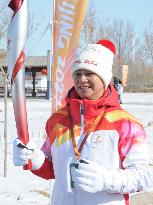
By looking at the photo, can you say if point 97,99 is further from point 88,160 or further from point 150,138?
point 150,138

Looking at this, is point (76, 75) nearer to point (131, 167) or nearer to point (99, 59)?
point (99, 59)

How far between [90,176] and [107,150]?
0.62 ft

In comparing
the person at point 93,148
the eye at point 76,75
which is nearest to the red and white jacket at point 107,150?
the person at point 93,148

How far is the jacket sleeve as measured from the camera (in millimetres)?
2119

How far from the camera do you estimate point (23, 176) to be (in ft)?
19.1

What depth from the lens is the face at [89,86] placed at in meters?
2.30

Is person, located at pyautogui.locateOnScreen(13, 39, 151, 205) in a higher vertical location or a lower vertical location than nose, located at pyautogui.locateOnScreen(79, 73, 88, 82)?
lower

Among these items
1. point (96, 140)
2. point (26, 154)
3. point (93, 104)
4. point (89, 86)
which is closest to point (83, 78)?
point (89, 86)

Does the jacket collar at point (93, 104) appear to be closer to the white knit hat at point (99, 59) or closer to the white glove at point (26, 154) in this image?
the white knit hat at point (99, 59)

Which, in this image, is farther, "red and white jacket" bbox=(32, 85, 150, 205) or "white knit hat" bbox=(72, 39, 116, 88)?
"white knit hat" bbox=(72, 39, 116, 88)

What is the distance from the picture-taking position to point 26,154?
232 cm

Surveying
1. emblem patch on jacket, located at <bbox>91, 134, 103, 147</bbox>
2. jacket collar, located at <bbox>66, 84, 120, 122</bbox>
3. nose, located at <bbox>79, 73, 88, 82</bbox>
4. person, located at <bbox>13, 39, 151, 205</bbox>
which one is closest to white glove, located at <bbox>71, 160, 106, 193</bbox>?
person, located at <bbox>13, 39, 151, 205</bbox>

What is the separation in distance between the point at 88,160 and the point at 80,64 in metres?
0.53

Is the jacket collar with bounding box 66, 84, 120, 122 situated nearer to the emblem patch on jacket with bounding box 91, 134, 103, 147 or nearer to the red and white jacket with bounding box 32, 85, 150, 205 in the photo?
the red and white jacket with bounding box 32, 85, 150, 205
